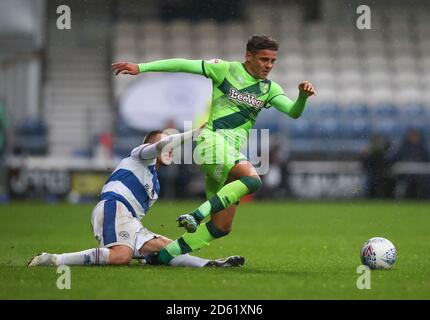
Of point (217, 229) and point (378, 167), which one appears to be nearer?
point (217, 229)

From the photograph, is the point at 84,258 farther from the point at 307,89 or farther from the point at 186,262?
the point at 307,89

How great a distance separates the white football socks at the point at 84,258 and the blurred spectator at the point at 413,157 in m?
14.4

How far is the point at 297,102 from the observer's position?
8.50 meters

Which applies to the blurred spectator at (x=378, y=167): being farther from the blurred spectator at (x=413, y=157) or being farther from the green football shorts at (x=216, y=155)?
the green football shorts at (x=216, y=155)

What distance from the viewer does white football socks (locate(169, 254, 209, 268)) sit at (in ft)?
28.6

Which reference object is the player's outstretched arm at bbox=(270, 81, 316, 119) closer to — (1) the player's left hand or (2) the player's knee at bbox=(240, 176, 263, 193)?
(1) the player's left hand

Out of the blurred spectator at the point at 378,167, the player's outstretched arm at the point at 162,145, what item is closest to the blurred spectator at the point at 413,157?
the blurred spectator at the point at 378,167

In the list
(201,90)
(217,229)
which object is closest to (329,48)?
(201,90)

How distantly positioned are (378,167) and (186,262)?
13956 mm

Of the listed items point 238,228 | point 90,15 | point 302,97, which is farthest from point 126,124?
point 302,97

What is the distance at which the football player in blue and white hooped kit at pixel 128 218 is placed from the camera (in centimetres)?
854

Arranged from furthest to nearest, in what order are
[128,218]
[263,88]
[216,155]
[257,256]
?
[257,256] < [263,88] < [128,218] < [216,155]

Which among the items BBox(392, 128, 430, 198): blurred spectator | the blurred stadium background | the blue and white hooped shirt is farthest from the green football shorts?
BBox(392, 128, 430, 198): blurred spectator
